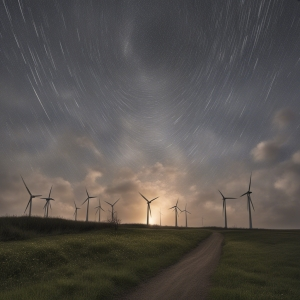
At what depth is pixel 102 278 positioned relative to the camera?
24.6 metres

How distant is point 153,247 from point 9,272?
23.1m

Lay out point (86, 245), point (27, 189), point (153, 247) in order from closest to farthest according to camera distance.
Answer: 1. point (86, 245)
2. point (153, 247)
3. point (27, 189)

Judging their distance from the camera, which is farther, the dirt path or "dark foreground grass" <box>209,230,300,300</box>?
the dirt path

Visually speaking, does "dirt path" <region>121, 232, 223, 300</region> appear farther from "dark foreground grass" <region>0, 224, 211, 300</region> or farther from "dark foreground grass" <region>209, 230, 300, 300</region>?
"dark foreground grass" <region>0, 224, 211, 300</region>

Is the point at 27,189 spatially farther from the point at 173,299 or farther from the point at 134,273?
the point at 173,299

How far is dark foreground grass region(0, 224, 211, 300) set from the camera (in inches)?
836

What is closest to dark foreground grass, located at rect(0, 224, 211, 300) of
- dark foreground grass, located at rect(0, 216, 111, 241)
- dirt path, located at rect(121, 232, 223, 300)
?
dirt path, located at rect(121, 232, 223, 300)

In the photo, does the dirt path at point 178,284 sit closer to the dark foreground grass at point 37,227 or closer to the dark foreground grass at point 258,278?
the dark foreground grass at point 258,278

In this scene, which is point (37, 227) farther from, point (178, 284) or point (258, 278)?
point (258, 278)

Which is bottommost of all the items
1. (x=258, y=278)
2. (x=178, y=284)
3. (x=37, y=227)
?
(x=178, y=284)

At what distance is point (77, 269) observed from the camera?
28828 millimetres

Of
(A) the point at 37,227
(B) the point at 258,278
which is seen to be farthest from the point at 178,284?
(A) the point at 37,227

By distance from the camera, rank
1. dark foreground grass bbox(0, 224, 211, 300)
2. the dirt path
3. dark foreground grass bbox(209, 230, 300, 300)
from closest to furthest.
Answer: dark foreground grass bbox(209, 230, 300, 300), dark foreground grass bbox(0, 224, 211, 300), the dirt path

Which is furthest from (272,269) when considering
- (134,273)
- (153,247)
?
(153,247)
